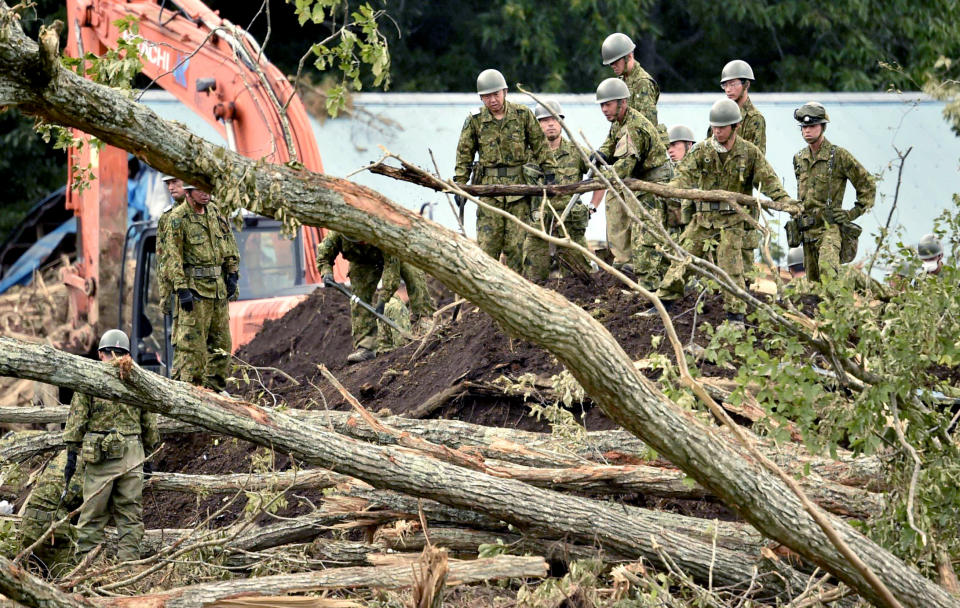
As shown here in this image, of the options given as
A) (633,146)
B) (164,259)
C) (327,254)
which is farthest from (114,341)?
(633,146)

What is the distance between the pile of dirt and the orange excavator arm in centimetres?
185

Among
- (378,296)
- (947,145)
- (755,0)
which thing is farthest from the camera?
(755,0)

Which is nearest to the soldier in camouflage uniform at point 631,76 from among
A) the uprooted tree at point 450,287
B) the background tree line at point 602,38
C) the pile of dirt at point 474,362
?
the pile of dirt at point 474,362

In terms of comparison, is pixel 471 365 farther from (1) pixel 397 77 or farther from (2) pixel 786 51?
(2) pixel 786 51

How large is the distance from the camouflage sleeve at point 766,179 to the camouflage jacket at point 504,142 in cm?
186

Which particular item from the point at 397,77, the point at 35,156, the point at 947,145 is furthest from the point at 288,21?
the point at 947,145

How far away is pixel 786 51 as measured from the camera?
2041 centimetres

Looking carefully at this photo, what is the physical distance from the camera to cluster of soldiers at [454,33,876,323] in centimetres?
859

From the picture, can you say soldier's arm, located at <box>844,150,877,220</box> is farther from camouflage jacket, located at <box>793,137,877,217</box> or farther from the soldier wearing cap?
the soldier wearing cap

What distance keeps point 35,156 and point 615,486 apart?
608 inches

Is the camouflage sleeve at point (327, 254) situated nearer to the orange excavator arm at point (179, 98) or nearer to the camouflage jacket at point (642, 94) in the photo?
the orange excavator arm at point (179, 98)

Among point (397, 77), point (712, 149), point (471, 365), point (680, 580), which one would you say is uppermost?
point (397, 77)

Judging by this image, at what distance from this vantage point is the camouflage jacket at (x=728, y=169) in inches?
337

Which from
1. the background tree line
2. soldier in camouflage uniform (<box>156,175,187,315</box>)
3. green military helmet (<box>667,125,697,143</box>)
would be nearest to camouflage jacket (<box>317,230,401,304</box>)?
soldier in camouflage uniform (<box>156,175,187,315</box>)
